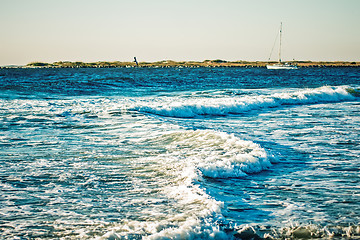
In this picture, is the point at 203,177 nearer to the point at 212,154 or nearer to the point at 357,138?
the point at 212,154

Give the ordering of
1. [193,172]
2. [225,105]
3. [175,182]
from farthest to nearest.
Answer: [225,105], [193,172], [175,182]

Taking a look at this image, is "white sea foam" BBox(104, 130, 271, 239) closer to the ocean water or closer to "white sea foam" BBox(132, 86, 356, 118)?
the ocean water

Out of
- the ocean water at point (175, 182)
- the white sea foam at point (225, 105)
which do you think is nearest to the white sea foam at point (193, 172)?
the ocean water at point (175, 182)

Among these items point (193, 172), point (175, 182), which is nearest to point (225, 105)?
point (193, 172)

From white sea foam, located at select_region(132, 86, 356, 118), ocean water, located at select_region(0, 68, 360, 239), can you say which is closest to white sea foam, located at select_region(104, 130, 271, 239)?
ocean water, located at select_region(0, 68, 360, 239)

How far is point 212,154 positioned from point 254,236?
4790 millimetres

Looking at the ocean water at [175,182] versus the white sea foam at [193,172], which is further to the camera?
the ocean water at [175,182]

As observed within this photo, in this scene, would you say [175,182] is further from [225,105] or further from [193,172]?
[225,105]

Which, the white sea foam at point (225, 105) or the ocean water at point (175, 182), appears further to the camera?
the white sea foam at point (225, 105)

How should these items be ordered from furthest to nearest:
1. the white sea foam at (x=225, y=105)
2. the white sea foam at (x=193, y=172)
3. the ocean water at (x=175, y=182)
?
the white sea foam at (x=225, y=105)
the ocean water at (x=175, y=182)
the white sea foam at (x=193, y=172)

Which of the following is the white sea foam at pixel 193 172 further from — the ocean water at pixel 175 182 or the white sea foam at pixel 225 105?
the white sea foam at pixel 225 105

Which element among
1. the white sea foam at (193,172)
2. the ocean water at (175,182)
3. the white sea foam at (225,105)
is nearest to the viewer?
the white sea foam at (193,172)

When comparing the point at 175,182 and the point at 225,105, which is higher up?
the point at 225,105

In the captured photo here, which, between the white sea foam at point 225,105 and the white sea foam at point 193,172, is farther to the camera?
the white sea foam at point 225,105
